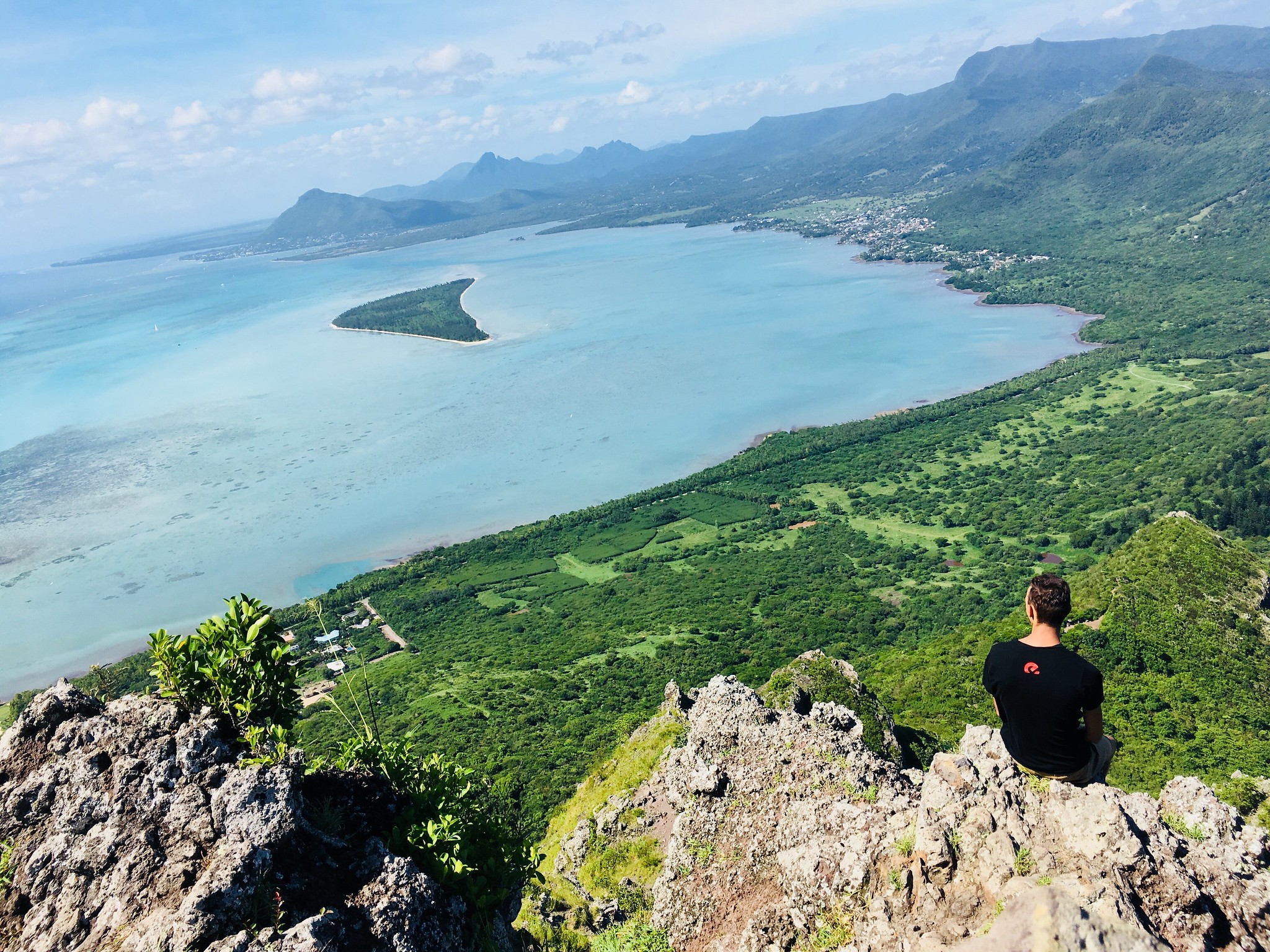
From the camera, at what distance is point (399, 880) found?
20.4 feet

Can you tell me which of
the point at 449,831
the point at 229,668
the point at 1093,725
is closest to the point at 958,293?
the point at 1093,725

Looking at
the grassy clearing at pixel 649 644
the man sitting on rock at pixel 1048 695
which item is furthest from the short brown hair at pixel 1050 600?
the grassy clearing at pixel 649 644

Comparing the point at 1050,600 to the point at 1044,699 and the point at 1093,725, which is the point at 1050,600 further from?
the point at 1093,725

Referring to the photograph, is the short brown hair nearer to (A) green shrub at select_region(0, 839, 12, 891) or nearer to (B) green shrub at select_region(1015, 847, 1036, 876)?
(B) green shrub at select_region(1015, 847, 1036, 876)

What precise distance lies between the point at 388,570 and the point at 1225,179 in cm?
13448

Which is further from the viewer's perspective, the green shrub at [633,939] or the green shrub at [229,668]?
the green shrub at [633,939]

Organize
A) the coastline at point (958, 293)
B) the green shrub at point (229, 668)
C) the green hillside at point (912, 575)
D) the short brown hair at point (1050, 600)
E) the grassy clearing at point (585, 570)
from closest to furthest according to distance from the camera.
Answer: the short brown hair at point (1050, 600) → the green shrub at point (229, 668) → the green hillside at point (912, 575) → the grassy clearing at point (585, 570) → the coastline at point (958, 293)

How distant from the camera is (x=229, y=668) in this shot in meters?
6.70

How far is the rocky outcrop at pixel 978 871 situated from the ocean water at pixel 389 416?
4301cm

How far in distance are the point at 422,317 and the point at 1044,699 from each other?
119 meters

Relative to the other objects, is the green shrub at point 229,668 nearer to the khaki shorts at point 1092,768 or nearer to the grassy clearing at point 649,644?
the khaki shorts at point 1092,768

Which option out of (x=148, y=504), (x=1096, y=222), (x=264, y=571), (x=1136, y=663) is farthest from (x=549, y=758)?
(x=1096, y=222)

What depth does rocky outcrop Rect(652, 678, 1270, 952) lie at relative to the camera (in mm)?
5340

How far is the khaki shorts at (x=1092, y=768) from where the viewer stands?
19.1 ft
